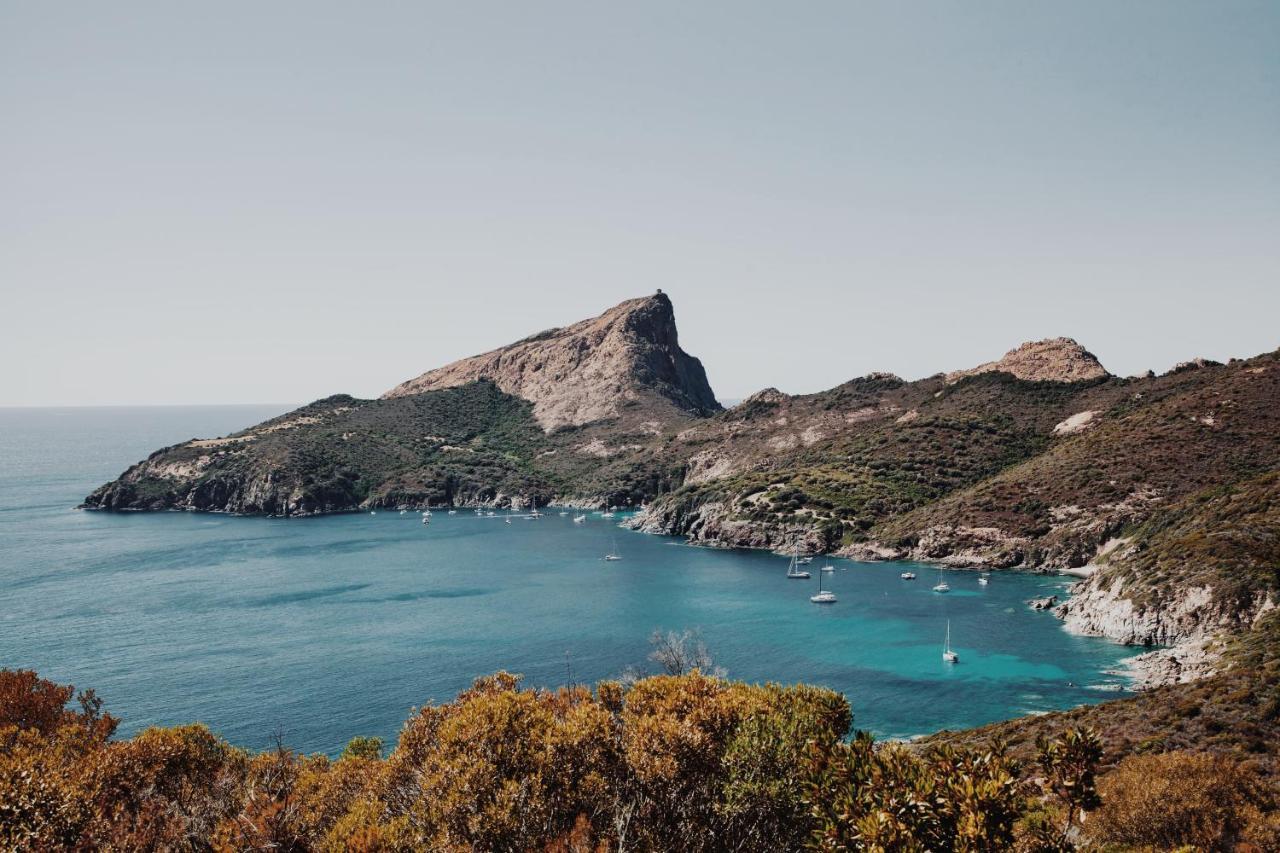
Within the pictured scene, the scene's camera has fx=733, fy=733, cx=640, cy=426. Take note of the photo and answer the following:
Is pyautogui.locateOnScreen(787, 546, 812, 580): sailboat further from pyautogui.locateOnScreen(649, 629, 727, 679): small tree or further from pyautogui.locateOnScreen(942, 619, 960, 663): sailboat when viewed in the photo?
pyautogui.locateOnScreen(942, 619, 960, 663): sailboat

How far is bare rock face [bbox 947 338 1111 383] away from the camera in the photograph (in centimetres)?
18000

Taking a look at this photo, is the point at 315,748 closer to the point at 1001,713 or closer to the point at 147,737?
the point at 147,737

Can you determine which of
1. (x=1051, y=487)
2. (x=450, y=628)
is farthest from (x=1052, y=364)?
(x=450, y=628)

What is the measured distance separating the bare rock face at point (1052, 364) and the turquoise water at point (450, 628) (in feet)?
291

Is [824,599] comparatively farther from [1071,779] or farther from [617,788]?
[1071,779]

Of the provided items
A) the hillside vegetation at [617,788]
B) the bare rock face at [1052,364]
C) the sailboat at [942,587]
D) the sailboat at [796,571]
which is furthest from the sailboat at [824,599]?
the bare rock face at [1052,364]

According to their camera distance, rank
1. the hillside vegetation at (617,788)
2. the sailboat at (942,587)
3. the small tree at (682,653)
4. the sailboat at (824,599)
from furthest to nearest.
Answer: the sailboat at (942,587)
the sailboat at (824,599)
the small tree at (682,653)
the hillside vegetation at (617,788)

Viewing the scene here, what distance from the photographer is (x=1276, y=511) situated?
83375mm

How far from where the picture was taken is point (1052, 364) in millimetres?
186500

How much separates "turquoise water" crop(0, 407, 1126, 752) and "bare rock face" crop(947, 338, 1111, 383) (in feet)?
291

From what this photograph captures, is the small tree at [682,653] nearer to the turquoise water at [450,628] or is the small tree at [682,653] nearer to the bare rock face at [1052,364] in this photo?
the turquoise water at [450,628]

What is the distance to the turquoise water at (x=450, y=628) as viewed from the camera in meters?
72.7

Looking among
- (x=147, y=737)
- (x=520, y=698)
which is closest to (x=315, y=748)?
(x=147, y=737)

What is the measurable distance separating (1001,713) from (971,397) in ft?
418
